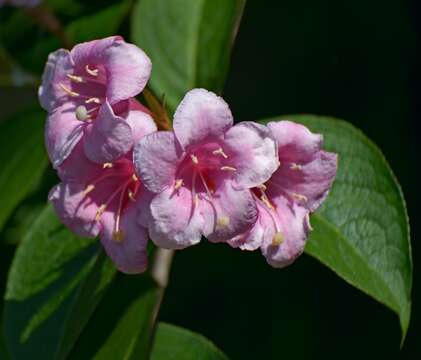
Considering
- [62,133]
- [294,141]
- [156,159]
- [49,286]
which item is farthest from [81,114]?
[49,286]

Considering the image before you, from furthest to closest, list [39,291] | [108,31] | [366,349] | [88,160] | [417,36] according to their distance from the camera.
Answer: [417,36] → [366,349] → [108,31] → [39,291] → [88,160]

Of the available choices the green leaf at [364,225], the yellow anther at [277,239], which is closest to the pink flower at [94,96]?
the yellow anther at [277,239]

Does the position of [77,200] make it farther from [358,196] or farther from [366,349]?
[366,349]

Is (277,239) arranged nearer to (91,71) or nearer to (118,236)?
(118,236)

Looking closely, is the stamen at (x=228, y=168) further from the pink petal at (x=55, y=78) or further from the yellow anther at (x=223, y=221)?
the pink petal at (x=55, y=78)

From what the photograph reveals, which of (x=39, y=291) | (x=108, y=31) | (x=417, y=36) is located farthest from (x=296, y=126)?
(x=417, y=36)
